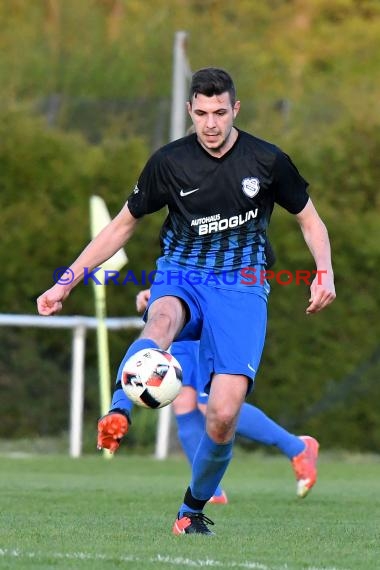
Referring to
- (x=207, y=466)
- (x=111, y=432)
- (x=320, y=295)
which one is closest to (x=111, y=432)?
(x=111, y=432)

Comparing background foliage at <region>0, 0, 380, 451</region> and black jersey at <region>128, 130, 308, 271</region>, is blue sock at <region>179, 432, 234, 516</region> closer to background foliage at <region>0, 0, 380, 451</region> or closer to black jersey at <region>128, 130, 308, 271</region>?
black jersey at <region>128, 130, 308, 271</region>

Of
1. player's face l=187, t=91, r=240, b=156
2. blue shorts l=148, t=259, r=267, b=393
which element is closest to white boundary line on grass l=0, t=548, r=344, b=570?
blue shorts l=148, t=259, r=267, b=393

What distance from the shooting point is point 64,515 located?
693cm

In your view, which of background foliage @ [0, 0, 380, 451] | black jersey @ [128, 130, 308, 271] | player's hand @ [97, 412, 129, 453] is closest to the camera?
player's hand @ [97, 412, 129, 453]

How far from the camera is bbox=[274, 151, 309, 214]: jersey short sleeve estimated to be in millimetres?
6293

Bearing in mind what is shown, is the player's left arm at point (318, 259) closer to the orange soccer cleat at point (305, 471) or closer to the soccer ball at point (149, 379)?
the soccer ball at point (149, 379)

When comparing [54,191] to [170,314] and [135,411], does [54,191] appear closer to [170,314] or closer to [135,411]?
[135,411]

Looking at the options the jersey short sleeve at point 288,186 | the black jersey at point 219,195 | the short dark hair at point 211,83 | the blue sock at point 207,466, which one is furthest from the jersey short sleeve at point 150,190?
the blue sock at point 207,466

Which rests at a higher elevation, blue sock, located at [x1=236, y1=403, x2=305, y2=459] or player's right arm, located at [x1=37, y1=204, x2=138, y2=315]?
player's right arm, located at [x1=37, y1=204, x2=138, y2=315]

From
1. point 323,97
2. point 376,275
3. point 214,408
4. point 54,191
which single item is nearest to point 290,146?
point 376,275

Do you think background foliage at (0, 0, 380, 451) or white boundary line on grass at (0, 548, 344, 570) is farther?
background foliage at (0, 0, 380, 451)

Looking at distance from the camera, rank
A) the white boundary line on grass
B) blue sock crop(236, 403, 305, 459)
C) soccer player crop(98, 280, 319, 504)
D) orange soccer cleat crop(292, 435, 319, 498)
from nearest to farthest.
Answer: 1. the white boundary line on grass
2. soccer player crop(98, 280, 319, 504)
3. orange soccer cleat crop(292, 435, 319, 498)
4. blue sock crop(236, 403, 305, 459)

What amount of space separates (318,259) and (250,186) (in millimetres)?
461

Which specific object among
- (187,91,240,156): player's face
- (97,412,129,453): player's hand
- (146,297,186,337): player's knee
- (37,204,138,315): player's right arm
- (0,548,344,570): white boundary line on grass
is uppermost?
(187,91,240,156): player's face
